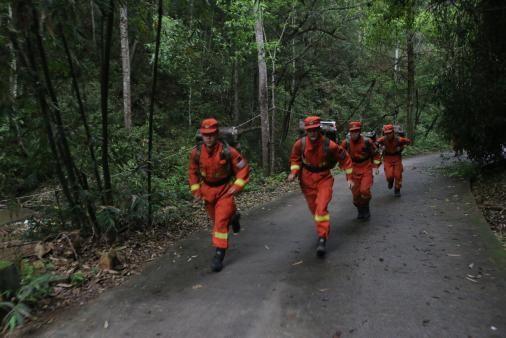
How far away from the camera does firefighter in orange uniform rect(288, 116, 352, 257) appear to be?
5.70 metres

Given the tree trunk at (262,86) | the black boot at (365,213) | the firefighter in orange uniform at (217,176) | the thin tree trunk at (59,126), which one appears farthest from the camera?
the tree trunk at (262,86)

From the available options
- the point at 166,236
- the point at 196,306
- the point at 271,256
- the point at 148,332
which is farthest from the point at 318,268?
the point at 166,236

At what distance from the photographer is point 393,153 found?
9.59 m

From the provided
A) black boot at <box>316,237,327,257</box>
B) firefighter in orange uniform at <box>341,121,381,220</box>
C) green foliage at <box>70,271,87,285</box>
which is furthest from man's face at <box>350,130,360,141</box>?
green foliage at <box>70,271,87,285</box>

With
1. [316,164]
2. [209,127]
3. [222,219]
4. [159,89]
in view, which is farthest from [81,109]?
[159,89]

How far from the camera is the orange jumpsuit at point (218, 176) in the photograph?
542 cm

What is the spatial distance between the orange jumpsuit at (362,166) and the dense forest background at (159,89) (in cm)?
345

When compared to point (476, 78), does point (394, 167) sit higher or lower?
lower

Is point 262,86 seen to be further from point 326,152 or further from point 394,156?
point 326,152

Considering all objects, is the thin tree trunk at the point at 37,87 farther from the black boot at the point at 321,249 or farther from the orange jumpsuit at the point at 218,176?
the black boot at the point at 321,249

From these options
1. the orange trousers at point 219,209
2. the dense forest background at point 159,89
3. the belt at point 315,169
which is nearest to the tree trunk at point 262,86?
the dense forest background at point 159,89

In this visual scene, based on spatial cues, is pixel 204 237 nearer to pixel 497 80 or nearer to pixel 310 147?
pixel 310 147

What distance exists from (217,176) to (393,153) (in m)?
5.60

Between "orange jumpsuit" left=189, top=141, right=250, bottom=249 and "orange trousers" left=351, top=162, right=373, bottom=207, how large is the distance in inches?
108
